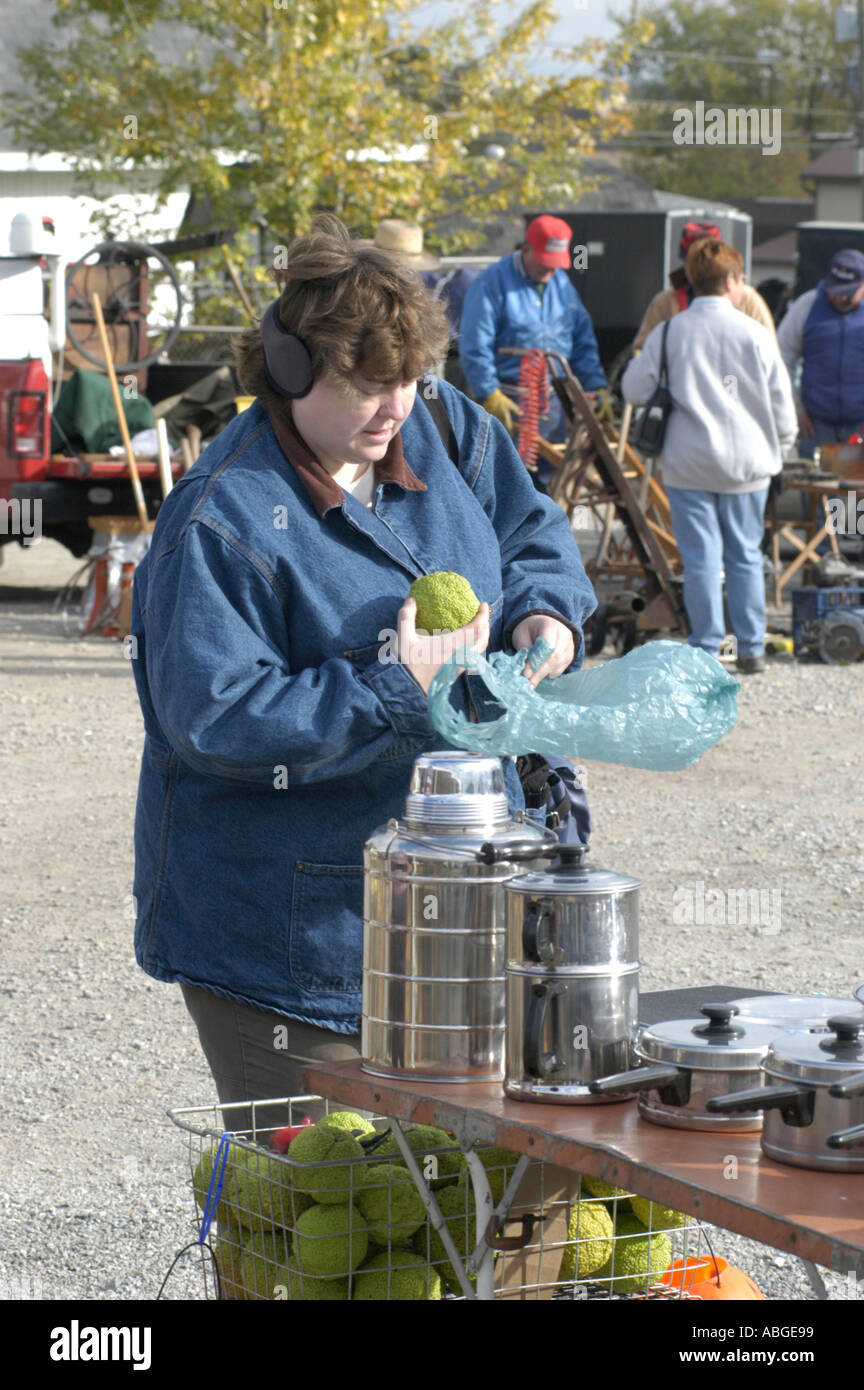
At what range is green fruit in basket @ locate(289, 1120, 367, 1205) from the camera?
247 cm

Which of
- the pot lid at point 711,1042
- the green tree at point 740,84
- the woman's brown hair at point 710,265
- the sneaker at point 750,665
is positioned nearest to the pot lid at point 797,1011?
the pot lid at point 711,1042

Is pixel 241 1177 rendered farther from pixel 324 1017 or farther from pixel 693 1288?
pixel 693 1288

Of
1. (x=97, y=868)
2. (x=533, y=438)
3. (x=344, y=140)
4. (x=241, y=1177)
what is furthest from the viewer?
(x=344, y=140)

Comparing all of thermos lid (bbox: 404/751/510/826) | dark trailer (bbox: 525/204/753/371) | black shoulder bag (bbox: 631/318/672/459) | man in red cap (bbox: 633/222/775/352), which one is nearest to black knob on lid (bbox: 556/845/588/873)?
thermos lid (bbox: 404/751/510/826)

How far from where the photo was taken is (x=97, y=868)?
22.5 ft

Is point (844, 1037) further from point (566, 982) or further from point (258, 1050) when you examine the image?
point (258, 1050)

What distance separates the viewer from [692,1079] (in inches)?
87.1

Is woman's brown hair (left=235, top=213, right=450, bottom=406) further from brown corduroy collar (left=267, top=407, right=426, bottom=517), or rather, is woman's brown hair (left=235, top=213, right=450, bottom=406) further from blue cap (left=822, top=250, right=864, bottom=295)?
blue cap (left=822, top=250, right=864, bottom=295)

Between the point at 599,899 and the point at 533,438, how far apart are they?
844 centimetres

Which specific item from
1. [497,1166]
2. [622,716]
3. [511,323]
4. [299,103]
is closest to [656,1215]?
[497,1166]

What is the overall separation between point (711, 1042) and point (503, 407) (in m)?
8.49

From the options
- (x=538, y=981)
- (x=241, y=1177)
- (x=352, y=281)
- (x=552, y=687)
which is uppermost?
(x=352, y=281)

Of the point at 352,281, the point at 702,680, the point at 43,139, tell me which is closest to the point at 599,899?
the point at 702,680

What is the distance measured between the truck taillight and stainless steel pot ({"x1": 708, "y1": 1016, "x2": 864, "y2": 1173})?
1058 centimetres
